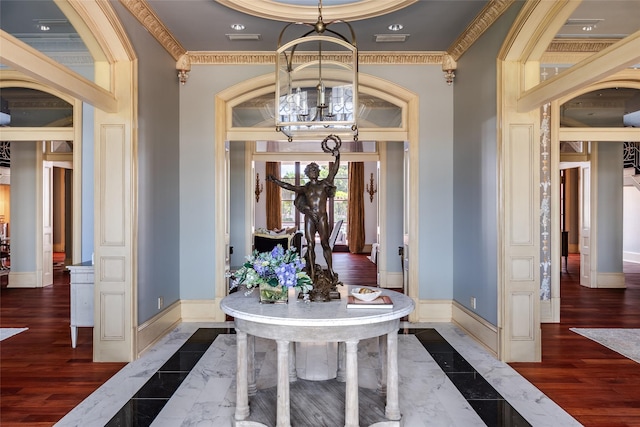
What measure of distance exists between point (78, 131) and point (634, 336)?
7.04 m

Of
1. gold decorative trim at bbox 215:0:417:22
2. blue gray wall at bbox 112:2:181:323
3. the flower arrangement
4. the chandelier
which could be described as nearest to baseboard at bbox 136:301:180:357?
blue gray wall at bbox 112:2:181:323

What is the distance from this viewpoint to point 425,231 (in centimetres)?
532

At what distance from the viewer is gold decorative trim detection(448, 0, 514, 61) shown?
12.6ft

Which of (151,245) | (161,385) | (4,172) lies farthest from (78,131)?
(4,172)

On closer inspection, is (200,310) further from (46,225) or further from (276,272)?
(46,225)

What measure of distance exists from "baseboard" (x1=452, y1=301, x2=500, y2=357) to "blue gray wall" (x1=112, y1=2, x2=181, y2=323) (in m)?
3.42

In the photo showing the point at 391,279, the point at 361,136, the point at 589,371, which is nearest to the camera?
the point at 589,371

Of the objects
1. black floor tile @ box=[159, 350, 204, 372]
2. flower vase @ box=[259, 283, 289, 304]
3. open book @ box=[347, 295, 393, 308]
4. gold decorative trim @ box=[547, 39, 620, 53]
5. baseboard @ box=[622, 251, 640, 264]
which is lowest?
black floor tile @ box=[159, 350, 204, 372]

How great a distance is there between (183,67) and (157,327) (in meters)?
3.12

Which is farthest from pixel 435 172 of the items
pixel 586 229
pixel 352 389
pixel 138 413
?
pixel 586 229

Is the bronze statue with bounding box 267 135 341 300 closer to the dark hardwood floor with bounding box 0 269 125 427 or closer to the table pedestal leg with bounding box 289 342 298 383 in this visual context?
the table pedestal leg with bounding box 289 342 298 383

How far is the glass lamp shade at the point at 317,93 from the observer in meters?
2.67

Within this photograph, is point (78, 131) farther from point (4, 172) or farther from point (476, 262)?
point (4, 172)

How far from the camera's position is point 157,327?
14.7 ft
